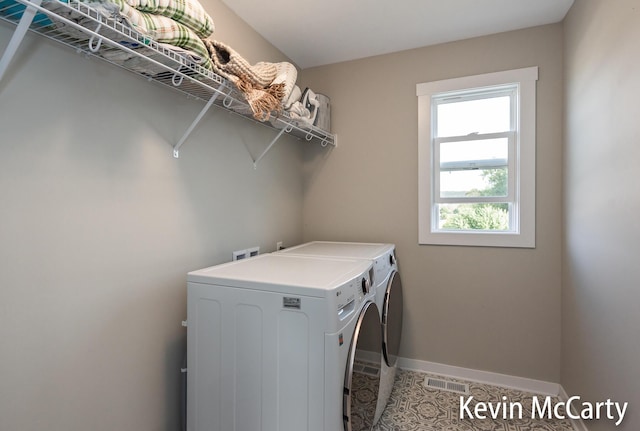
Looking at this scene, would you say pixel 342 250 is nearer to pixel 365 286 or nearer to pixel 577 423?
pixel 365 286

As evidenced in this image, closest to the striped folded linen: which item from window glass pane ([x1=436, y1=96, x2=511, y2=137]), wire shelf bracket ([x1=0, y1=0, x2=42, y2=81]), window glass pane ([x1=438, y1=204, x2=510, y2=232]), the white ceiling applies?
wire shelf bracket ([x1=0, y1=0, x2=42, y2=81])

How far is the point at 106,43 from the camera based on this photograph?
1.04 metres

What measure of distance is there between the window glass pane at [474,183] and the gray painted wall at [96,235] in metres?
1.61

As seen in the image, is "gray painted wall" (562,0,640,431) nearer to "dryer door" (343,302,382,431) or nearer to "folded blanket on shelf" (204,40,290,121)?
"dryer door" (343,302,382,431)

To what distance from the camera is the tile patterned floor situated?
1803mm

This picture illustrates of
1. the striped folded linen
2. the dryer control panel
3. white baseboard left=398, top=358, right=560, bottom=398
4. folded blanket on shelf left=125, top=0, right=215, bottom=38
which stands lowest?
white baseboard left=398, top=358, right=560, bottom=398

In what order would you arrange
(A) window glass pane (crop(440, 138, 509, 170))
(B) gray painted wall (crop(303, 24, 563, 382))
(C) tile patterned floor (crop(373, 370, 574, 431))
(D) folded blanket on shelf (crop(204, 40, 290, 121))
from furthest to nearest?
(A) window glass pane (crop(440, 138, 509, 170))
(B) gray painted wall (crop(303, 24, 563, 382))
(C) tile patterned floor (crop(373, 370, 574, 431))
(D) folded blanket on shelf (crop(204, 40, 290, 121))

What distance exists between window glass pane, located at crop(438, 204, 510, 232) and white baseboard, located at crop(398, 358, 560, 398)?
1.00 m

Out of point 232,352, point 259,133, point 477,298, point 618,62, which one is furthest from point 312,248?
point 618,62

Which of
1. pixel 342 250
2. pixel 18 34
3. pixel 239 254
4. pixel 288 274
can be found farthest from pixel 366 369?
pixel 18 34

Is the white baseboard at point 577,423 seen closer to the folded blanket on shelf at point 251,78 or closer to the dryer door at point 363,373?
the dryer door at point 363,373

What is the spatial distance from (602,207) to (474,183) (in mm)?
880

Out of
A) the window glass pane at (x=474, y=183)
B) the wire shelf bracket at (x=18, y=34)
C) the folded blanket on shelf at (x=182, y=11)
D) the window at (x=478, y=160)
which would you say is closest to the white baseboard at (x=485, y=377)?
the window at (x=478, y=160)

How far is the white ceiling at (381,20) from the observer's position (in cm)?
187
